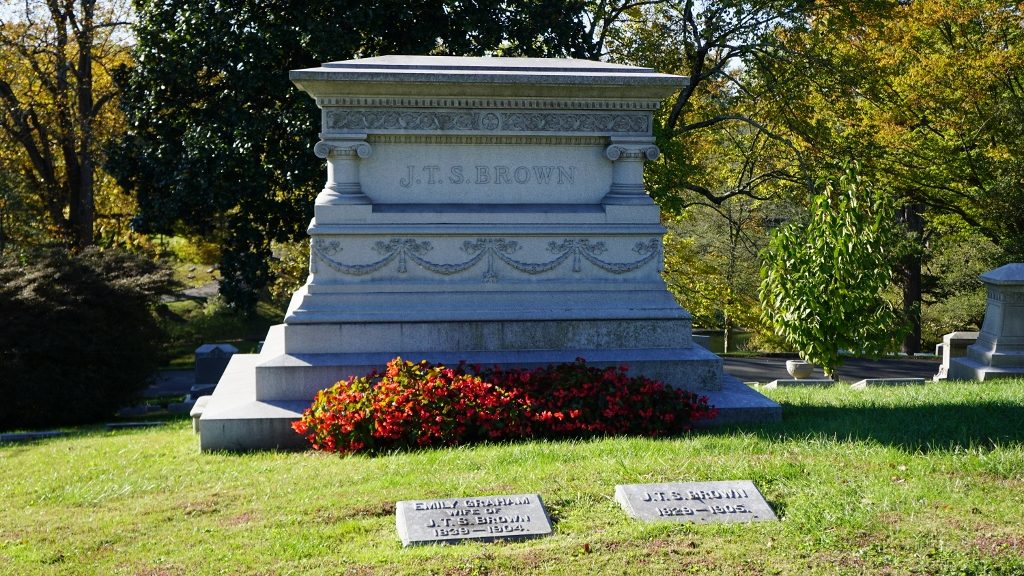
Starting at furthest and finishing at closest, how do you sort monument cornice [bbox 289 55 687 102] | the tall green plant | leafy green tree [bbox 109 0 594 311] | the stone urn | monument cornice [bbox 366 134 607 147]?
the stone urn
leafy green tree [bbox 109 0 594 311]
the tall green plant
monument cornice [bbox 366 134 607 147]
monument cornice [bbox 289 55 687 102]

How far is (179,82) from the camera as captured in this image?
16438 mm

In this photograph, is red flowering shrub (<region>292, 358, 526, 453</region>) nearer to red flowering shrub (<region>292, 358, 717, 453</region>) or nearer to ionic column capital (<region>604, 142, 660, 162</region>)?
red flowering shrub (<region>292, 358, 717, 453</region>)

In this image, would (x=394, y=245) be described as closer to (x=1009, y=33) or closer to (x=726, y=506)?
(x=726, y=506)

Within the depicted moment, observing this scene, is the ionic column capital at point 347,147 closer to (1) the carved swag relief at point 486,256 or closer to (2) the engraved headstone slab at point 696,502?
Result: (1) the carved swag relief at point 486,256

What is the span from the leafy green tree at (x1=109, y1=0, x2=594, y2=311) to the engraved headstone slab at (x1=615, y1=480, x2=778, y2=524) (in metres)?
11.0

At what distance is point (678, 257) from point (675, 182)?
7955mm

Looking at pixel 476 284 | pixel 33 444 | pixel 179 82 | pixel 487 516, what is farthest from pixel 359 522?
pixel 179 82

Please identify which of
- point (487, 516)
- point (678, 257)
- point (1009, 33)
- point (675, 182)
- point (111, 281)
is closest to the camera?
point (487, 516)

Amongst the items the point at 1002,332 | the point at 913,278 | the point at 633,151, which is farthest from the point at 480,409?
the point at 913,278

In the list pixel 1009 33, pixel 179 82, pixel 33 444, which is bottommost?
pixel 33 444

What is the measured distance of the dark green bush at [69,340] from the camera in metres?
13.9

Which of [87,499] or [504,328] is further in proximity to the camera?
[504,328]

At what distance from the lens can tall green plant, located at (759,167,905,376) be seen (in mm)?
11688

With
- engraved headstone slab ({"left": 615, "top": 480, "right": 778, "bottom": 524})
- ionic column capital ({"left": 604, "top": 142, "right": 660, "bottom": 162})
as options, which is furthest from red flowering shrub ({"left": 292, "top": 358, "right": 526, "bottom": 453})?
ionic column capital ({"left": 604, "top": 142, "right": 660, "bottom": 162})
